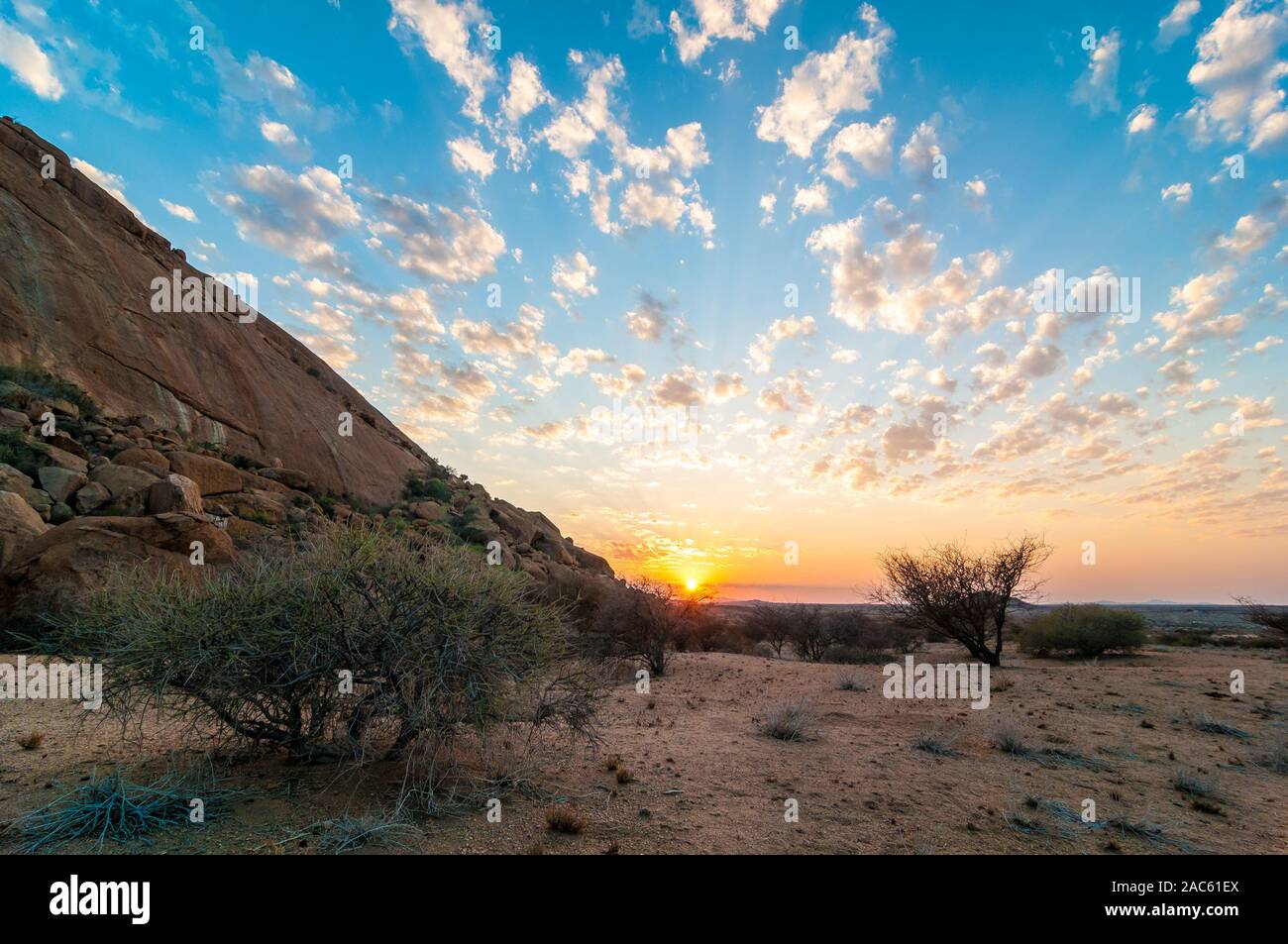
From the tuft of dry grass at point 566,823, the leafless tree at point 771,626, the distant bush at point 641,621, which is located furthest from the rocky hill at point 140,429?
the leafless tree at point 771,626

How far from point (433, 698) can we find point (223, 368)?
28.6 meters

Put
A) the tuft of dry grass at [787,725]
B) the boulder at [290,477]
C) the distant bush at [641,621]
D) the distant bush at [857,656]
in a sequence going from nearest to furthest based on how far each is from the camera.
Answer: the tuft of dry grass at [787,725], the distant bush at [641,621], the distant bush at [857,656], the boulder at [290,477]

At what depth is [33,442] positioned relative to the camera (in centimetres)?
1520

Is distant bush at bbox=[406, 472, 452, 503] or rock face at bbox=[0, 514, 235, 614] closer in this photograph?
rock face at bbox=[0, 514, 235, 614]

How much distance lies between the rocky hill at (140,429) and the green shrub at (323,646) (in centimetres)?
432

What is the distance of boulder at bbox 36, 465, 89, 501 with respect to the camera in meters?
14.5

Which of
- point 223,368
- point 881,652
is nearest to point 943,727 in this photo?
point 881,652

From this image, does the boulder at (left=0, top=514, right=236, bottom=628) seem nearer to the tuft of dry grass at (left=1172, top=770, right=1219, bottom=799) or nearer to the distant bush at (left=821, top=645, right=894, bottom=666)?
the tuft of dry grass at (left=1172, top=770, right=1219, bottom=799)

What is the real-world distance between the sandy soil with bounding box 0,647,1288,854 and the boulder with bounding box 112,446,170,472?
10598 millimetres

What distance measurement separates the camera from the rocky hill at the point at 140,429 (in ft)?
42.9

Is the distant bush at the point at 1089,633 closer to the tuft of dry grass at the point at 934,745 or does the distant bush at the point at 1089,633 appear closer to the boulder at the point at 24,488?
the tuft of dry grass at the point at 934,745

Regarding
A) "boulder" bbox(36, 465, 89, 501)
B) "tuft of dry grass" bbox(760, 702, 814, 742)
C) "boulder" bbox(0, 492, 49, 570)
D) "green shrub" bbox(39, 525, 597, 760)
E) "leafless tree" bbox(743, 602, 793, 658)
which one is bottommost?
"leafless tree" bbox(743, 602, 793, 658)

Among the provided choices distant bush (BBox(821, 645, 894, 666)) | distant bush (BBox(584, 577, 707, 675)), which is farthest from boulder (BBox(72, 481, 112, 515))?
distant bush (BBox(821, 645, 894, 666))
